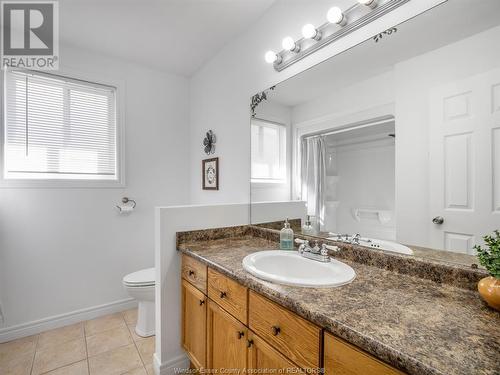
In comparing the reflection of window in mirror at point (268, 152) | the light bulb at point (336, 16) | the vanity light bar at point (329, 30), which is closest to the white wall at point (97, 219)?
the reflection of window in mirror at point (268, 152)

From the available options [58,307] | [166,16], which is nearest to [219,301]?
[58,307]

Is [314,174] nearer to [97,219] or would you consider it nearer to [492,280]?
[492,280]

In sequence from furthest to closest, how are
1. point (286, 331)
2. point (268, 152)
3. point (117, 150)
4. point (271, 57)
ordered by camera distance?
1. point (117, 150)
2. point (268, 152)
3. point (271, 57)
4. point (286, 331)

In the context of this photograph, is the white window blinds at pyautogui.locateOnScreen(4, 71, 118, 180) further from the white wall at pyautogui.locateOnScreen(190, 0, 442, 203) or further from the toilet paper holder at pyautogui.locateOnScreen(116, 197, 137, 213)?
the white wall at pyautogui.locateOnScreen(190, 0, 442, 203)

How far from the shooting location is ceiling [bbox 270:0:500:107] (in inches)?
37.9

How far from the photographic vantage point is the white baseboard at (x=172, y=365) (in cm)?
161

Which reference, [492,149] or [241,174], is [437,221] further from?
[241,174]

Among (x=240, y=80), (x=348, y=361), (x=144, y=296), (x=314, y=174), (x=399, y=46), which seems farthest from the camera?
(x=240, y=80)

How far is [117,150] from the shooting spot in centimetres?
252

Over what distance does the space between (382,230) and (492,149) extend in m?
0.52

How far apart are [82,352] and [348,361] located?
80.4 inches

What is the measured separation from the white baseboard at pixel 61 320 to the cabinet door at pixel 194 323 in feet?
4.07

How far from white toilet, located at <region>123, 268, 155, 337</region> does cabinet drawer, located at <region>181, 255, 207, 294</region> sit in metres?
0.58

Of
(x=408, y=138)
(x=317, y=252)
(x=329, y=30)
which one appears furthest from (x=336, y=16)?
(x=317, y=252)
